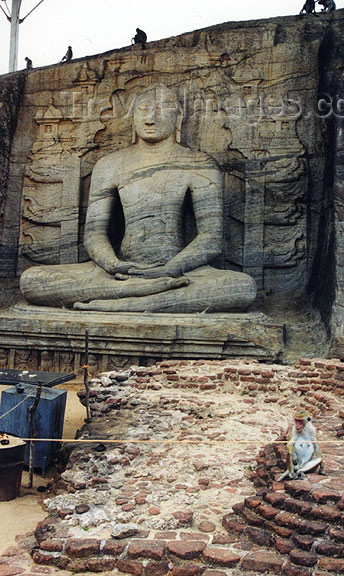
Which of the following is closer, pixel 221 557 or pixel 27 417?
pixel 221 557

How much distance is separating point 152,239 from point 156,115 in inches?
80.0

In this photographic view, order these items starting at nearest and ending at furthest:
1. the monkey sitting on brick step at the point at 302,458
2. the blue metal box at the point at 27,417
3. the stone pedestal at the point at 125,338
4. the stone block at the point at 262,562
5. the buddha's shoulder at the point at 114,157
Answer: the stone block at the point at 262,562 < the monkey sitting on brick step at the point at 302,458 < the blue metal box at the point at 27,417 < the stone pedestal at the point at 125,338 < the buddha's shoulder at the point at 114,157

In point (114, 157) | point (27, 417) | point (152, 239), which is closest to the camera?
point (27, 417)

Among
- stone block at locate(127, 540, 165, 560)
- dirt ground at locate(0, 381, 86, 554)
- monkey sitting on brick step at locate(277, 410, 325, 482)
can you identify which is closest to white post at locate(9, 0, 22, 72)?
dirt ground at locate(0, 381, 86, 554)

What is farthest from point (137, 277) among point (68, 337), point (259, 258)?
point (259, 258)

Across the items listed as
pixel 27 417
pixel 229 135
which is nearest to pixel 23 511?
pixel 27 417

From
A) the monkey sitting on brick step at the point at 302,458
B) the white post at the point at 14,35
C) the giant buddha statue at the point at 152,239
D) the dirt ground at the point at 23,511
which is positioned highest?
the white post at the point at 14,35

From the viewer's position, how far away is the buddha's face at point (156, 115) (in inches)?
404

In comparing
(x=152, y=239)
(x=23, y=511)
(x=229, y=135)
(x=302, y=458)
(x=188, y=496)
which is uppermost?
(x=229, y=135)

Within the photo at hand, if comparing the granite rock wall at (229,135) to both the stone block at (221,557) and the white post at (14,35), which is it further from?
the white post at (14,35)

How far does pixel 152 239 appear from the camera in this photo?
10047 millimetres

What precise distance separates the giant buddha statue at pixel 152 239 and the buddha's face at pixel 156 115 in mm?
16

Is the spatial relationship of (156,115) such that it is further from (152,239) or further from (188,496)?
(188,496)

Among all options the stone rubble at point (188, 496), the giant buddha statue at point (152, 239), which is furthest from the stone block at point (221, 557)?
the giant buddha statue at point (152, 239)
